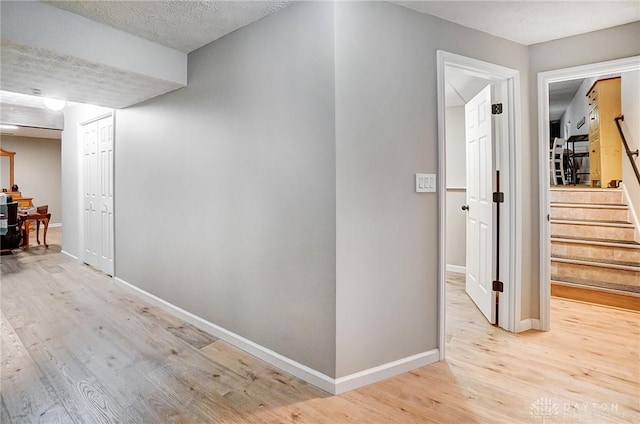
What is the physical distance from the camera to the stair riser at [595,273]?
11.4ft

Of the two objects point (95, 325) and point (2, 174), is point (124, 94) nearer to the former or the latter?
point (95, 325)

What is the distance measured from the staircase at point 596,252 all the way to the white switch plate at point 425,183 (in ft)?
8.16

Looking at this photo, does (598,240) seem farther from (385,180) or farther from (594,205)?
(385,180)

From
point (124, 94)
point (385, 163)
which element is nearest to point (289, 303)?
point (385, 163)

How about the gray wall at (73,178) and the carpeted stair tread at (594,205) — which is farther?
the gray wall at (73,178)

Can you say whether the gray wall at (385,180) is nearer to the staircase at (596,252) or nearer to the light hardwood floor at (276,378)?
the light hardwood floor at (276,378)

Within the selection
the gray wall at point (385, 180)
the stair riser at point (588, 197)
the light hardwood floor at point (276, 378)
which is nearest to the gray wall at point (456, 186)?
the stair riser at point (588, 197)

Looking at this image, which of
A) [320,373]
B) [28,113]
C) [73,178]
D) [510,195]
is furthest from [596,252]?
[28,113]

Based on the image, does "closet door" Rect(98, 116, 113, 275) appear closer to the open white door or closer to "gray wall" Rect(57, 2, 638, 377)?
"gray wall" Rect(57, 2, 638, 377)

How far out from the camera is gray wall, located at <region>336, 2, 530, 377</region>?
6.48ft

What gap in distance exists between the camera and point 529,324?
287cm

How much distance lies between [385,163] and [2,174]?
10.0 metres

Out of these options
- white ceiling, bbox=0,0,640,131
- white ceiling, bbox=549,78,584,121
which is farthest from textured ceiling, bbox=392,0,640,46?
white ceiling, bbox=549,78,584,121

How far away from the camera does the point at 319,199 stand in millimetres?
2010
